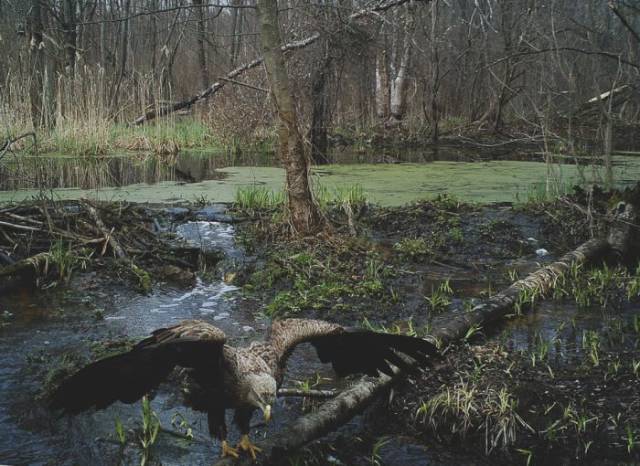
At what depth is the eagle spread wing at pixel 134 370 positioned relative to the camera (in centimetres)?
215

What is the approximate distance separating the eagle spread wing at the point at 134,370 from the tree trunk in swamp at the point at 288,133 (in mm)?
3122

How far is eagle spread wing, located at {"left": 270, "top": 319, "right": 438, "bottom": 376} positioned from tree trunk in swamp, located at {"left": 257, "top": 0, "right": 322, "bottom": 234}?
107 inches

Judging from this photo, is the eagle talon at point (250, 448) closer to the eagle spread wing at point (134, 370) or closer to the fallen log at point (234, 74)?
the eagle spread wing at point (134, 370)

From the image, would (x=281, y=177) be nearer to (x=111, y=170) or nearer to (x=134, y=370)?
(x=111, y=170)

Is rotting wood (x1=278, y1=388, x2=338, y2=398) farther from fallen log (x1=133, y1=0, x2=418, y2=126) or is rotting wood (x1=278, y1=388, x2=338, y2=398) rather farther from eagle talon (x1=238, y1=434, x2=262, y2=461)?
fallen log (x1=133, y1=0, x2=418, y2=126)

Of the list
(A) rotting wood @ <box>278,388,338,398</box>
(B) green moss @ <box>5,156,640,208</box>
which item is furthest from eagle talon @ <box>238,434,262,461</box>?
(B) green moss @ <box>5,156,640,208</box>

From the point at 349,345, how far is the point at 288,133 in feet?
9.27

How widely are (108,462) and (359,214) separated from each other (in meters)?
4.08

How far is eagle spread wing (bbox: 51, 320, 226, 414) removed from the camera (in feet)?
7.04

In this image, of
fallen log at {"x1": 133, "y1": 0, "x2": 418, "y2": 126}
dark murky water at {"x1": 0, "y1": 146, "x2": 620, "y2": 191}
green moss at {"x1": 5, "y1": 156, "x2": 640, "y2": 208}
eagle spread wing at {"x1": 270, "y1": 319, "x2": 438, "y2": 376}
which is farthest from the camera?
fallen log at {"x1": 133, "y1": 0, "x2": 418, "y2": 126}

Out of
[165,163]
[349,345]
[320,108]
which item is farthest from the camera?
[320,108]

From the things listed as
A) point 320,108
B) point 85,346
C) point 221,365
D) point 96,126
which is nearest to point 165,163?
point 96,126

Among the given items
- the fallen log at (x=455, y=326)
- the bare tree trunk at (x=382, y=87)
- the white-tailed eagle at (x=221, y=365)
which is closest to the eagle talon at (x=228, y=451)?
the white-tailed eagle at (x=221, y=365)

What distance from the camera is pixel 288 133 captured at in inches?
208
